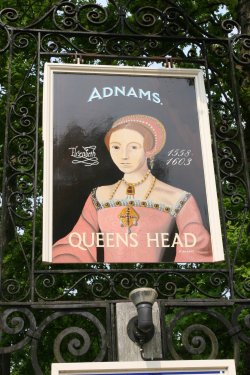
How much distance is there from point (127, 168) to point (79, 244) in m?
0.93

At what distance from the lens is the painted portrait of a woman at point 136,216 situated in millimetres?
5594

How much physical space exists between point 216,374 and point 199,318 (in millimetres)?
4728

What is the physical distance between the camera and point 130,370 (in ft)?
16.5

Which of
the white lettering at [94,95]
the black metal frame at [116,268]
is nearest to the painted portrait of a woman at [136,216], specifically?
the black metal frame at [116,268]

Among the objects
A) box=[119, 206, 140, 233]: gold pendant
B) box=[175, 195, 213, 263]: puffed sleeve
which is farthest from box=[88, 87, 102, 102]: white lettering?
box=[175, 195, 213, 263]: puffed sleeve

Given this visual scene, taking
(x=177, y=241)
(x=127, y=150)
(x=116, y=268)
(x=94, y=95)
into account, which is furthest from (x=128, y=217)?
(x=116, y=268)

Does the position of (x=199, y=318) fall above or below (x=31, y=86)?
below

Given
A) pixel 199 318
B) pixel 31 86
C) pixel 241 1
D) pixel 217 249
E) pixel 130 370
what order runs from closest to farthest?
pixel 130 370, pixel 217 249, pixel 241 1, pixel 199 318, pixel 31 86

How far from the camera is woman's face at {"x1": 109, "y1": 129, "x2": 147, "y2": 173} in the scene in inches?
241

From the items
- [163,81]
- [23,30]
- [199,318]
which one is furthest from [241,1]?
[199,318]

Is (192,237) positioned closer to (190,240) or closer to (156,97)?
(190,240)

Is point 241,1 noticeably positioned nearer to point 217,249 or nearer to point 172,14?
point 172,14

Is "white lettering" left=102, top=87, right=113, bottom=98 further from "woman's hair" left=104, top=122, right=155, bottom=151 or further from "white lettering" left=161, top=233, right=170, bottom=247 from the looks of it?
"white lettering" left=161, top=233, right=170, bottom=247

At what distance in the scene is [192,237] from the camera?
227 inches
